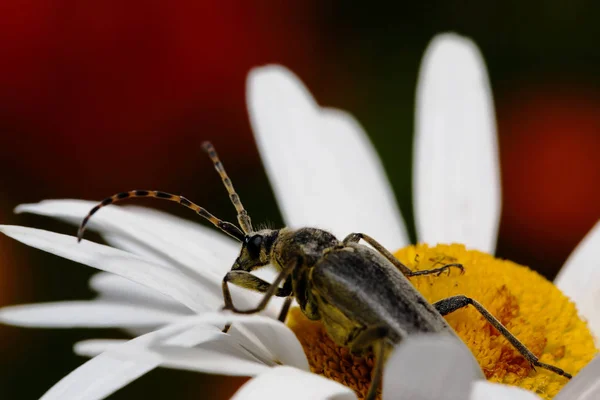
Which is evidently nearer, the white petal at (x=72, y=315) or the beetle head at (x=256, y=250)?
the white petal at (x=72, y=315)

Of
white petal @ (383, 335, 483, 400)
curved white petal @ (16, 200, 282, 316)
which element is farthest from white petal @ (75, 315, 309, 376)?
white petal @ (383, 335, 483, 400)

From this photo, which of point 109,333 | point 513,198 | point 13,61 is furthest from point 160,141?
point 513,198

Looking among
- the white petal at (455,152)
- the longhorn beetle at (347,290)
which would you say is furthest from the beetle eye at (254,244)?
the white petal at (455,152)

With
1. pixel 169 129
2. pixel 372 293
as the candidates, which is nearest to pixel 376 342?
pixel 372 293

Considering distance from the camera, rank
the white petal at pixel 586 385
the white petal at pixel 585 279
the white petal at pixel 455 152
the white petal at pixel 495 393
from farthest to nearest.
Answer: the white petal at pixel 455 152 < the white petal at pixel 585 279 < the white petal at pixel 586 385 < the white petal at pixel 495 393

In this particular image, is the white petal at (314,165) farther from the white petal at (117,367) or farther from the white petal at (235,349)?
the white petal at (117,367)

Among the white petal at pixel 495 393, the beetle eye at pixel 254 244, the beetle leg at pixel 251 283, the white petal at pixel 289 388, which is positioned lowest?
the white petal at pixel 289 388

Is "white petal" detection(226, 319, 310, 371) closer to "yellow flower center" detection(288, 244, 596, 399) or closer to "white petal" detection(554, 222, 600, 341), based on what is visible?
"yellow flower center" detection(288, 244, 596, 399)
